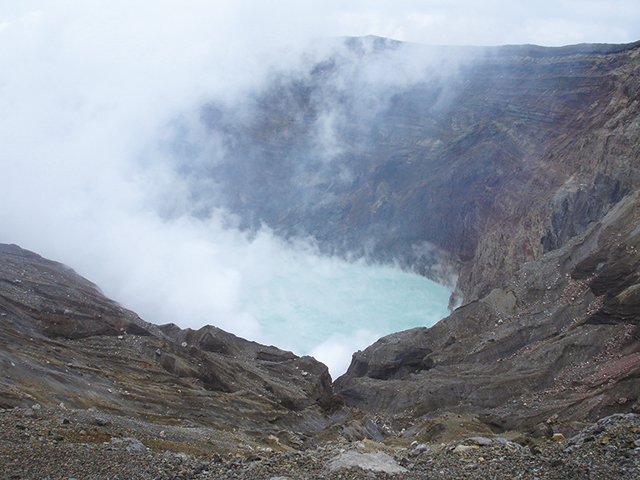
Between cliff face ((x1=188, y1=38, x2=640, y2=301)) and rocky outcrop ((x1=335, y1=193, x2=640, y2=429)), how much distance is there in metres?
13.8

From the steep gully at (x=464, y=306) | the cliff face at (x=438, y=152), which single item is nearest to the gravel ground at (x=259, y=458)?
the steep gully at (x=464, y=306)

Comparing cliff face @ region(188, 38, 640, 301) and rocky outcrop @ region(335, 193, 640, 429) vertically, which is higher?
cliff face @ region(188, 38, 640, 301)

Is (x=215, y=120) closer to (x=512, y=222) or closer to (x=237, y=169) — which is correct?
(x=237, y=169)

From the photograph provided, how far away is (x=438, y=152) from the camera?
81562 mm

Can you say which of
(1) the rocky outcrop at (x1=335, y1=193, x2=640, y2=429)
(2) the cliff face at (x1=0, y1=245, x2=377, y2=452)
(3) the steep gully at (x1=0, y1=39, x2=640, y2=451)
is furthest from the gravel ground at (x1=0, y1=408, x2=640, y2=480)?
(1) the rocky outcrop at (x1=335, y1=193, x2=640, y2=429)

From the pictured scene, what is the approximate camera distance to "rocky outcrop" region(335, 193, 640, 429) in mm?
25344

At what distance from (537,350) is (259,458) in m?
21.3

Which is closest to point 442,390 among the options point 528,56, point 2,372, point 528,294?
point 528,294

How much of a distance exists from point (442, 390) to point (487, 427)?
7.02 metres

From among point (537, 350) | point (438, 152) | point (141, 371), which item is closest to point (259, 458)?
point (141, 371)

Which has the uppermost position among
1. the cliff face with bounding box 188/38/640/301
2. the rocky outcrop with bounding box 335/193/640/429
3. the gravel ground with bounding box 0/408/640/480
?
the cliff face with bounding box 188/38/640/301

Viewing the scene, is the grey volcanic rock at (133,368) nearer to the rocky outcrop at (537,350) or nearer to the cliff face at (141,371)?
the cliff face at (141,371)

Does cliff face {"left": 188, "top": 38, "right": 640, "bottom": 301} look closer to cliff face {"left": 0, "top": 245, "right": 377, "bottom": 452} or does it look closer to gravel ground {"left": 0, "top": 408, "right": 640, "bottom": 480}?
cliff face {"left": 0, "top": 245, "right": 377, "bottom": 452}

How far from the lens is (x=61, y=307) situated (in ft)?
109
